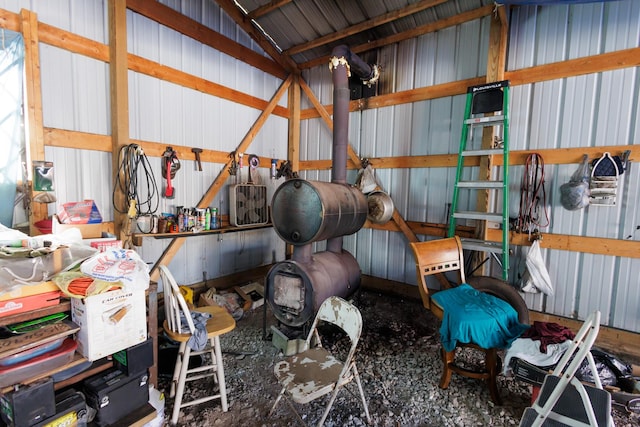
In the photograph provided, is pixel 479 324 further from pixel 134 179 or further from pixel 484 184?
pixel 134 179

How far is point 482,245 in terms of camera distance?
294 cm

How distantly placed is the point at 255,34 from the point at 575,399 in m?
4.74

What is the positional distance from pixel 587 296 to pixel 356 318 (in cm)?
248

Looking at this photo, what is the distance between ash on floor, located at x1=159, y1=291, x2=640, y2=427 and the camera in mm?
1909

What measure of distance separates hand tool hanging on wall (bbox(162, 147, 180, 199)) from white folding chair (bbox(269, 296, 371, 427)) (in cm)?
228

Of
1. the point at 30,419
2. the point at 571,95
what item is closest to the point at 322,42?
the point at 571,95

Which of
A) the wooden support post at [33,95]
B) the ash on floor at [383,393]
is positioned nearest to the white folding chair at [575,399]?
the ash on floor at [383,393]

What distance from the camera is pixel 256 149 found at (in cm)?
430

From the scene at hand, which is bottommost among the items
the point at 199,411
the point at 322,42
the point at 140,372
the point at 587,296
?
the point at 199,411

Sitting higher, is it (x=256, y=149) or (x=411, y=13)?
(x=411, y=13)

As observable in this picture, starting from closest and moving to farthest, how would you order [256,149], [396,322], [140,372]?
[140,372], [396,322], [256,149]

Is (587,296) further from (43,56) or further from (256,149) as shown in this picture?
(43,56)

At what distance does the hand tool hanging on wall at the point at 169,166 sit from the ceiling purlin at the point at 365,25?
2.28 metres

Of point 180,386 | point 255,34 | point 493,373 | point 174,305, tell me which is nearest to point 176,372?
point 180,386
